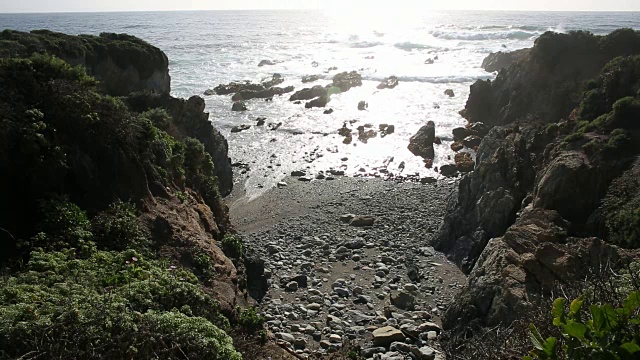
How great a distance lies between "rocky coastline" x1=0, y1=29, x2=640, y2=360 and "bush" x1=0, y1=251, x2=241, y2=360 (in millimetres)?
34

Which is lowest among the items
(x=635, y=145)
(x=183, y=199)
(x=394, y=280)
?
(x=394, y=280)

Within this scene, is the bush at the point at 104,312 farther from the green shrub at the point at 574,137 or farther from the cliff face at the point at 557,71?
the cliff face at the point at 557,71

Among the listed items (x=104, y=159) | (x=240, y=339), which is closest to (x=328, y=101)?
(x=104, y=159)

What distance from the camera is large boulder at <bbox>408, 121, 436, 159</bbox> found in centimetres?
3284

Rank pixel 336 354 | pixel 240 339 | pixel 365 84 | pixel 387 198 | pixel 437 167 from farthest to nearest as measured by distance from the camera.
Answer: pixel 365 84
pixel 437 167
pixel 387 198
pixel 336 354
pixel 240 339

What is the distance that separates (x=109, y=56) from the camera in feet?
96.0

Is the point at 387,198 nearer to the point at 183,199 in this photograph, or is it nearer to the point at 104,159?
the point at 183,199

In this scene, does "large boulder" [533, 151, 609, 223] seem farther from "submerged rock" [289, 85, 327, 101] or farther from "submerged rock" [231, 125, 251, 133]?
"submerged rock" [289, 85, 327, 101]

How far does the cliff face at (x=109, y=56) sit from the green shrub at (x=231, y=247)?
16.0 m

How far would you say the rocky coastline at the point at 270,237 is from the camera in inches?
363

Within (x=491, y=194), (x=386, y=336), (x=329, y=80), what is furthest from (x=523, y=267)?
(x=329, y=80)

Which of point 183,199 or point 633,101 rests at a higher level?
point 633,101

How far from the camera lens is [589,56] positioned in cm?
3191

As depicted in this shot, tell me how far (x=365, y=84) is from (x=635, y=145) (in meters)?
45.5
